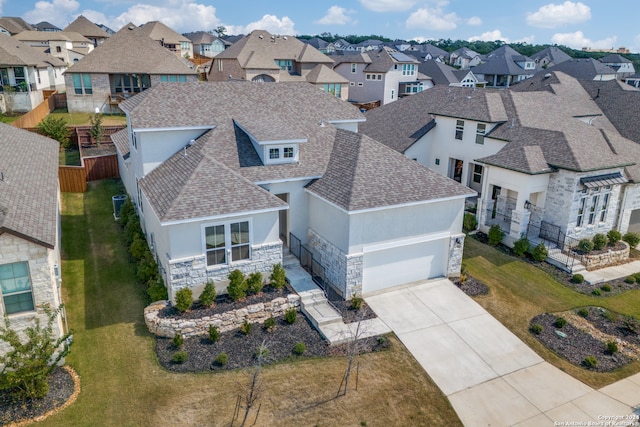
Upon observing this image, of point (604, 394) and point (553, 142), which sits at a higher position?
point (553, 142)

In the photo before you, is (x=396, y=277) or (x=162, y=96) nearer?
(x=396, y=277)

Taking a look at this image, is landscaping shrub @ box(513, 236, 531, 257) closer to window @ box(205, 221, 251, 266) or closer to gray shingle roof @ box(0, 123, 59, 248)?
window @ box(205, 221, 251, 266)

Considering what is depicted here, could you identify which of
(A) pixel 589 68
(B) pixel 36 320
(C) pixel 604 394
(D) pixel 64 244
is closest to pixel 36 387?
(B) pixel 36 320

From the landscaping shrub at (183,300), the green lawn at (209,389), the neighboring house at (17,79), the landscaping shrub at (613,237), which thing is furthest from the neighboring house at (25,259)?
the neighboring house at (17,79)

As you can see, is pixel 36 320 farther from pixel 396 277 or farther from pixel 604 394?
pixel 604 394

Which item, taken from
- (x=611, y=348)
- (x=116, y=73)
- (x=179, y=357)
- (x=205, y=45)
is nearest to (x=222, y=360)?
(x=179, y=357)

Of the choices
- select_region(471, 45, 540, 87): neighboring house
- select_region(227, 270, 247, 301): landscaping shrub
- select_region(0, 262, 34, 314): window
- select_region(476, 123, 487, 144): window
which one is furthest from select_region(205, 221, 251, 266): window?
select_region(471, 45, 540, 87): neighboring house

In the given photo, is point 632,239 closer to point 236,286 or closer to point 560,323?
point 560,323
